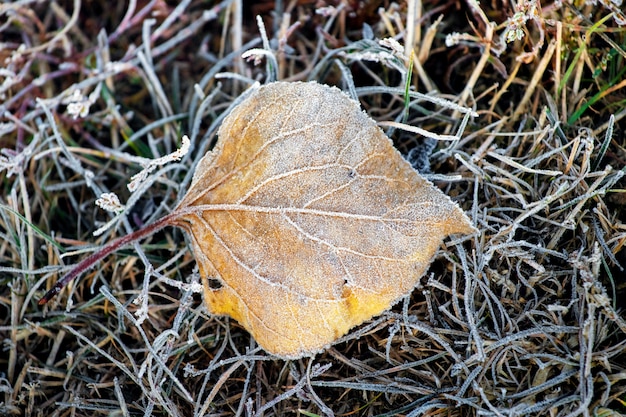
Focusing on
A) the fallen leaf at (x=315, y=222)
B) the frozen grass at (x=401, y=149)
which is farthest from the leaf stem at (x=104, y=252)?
the fallen leaf at (x=315, y=222)

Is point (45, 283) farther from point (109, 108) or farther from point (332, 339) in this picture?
point (332, 339)

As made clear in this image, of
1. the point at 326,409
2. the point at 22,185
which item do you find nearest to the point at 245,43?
the point at 22,185

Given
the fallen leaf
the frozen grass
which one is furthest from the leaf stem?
the fallen leaf

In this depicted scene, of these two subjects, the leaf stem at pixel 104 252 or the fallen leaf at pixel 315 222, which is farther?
the leaf stem at pixel 104 252

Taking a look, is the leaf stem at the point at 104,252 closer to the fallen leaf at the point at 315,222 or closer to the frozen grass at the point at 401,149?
the frozen grass at the point at 401,149

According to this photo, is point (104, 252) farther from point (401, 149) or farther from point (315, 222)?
point (401, 149)
